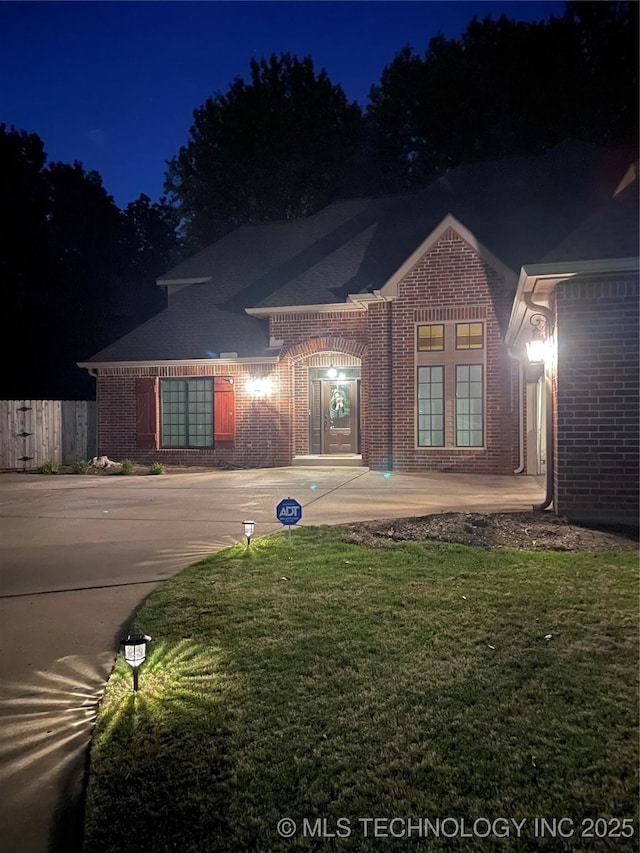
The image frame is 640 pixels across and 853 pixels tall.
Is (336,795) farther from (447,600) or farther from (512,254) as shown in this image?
(512,254)

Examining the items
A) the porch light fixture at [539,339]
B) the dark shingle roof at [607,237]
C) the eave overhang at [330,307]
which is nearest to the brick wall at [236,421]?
the eave overhang at [330,307]

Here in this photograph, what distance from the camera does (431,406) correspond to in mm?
15141

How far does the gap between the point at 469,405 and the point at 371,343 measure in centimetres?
262

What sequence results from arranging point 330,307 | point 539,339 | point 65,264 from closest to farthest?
1. point 539,339
2. point 330,307
3. point 65,264

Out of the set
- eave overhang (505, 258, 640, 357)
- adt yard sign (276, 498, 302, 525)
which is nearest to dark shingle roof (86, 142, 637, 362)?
eave overhang (505, 258, 640, 357)

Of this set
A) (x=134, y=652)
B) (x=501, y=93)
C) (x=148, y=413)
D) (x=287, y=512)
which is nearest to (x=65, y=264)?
(x=148, y=413)

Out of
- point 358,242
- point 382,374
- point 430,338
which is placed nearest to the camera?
point 430,338

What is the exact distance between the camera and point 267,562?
606 cm

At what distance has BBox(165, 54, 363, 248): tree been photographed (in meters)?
31.5

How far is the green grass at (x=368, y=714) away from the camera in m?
2.46

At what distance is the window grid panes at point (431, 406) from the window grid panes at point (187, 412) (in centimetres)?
556

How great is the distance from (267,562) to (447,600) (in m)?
1.86

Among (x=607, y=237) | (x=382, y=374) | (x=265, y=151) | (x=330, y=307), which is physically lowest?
(x=382, y=374)

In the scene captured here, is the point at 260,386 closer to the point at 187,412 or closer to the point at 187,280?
the point at 187,412
